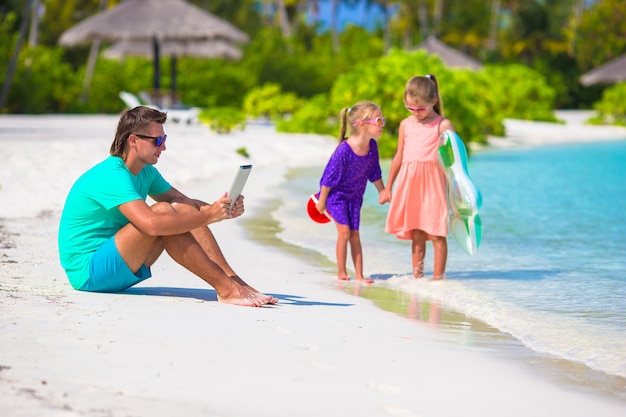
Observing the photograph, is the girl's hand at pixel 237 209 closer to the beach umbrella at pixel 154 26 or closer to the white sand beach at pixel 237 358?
the white sand beach at pixel 237 358

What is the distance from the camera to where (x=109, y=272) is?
5719 millimetres

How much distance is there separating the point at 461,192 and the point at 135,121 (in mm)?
2678

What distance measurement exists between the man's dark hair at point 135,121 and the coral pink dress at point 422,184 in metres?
2.44

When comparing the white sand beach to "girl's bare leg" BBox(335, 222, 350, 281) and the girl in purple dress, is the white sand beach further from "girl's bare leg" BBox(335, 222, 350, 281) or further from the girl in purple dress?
the girl in purple dress

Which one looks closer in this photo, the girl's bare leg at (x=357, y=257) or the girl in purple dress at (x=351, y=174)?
the girl in purple dress at (x=351, y=174)

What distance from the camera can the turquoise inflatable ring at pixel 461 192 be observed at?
733 centimetres

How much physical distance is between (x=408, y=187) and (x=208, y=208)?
249 centimetres

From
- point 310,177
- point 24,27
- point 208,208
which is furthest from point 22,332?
point 24,27

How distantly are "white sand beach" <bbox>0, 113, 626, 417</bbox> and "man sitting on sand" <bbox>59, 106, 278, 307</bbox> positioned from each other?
143mm

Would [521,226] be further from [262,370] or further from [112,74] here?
[112,74]

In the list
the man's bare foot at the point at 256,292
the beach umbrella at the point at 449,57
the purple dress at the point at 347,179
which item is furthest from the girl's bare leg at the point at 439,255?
the beach umbrella at the point at 449,57

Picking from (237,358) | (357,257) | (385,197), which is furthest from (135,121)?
(357,257)

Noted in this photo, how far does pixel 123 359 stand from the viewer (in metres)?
4.45

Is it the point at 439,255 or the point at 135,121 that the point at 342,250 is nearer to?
the point at 439,255
